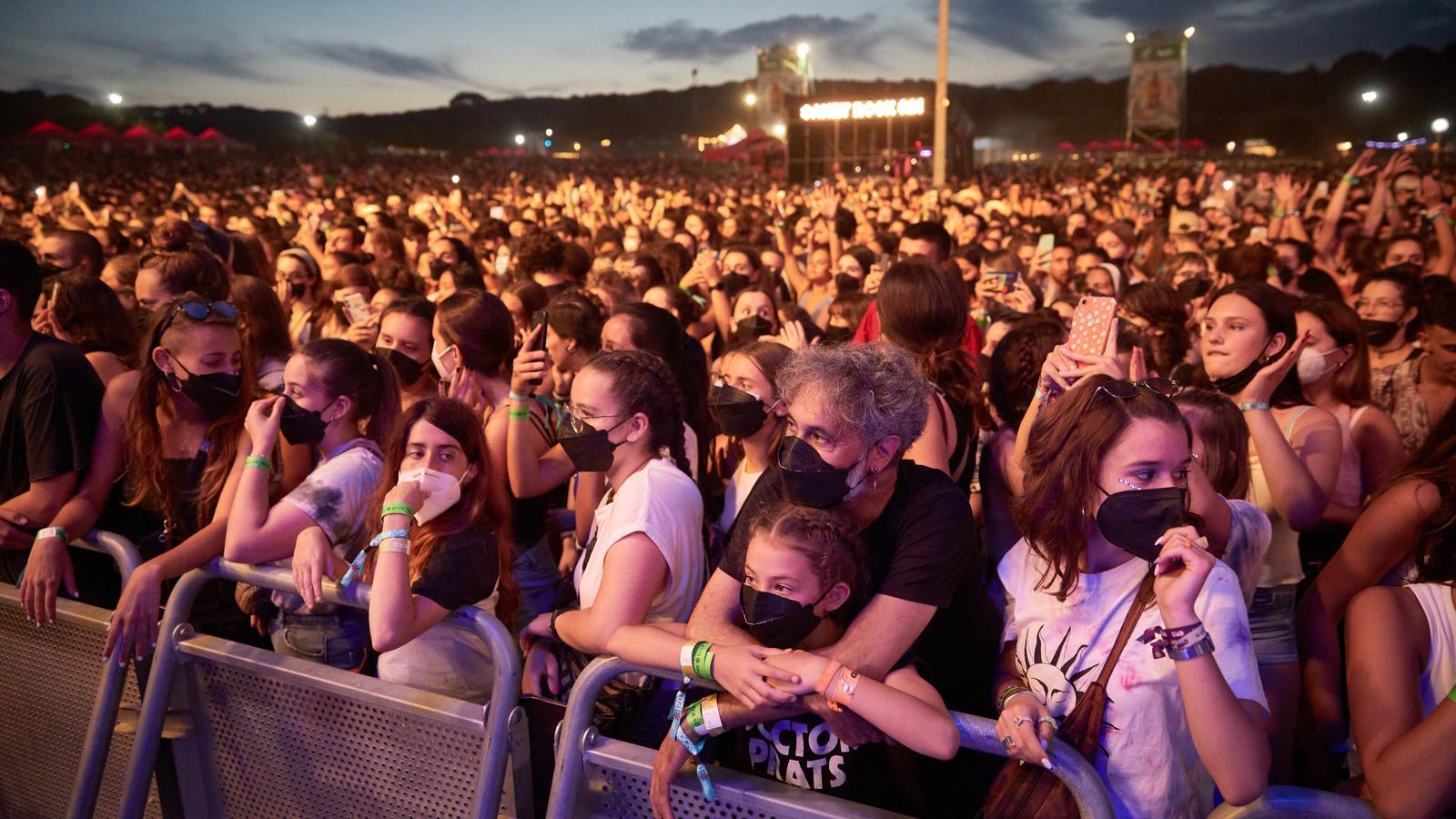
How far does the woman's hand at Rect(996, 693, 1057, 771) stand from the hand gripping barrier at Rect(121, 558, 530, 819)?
1086 millimetres

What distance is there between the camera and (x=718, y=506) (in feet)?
13.4

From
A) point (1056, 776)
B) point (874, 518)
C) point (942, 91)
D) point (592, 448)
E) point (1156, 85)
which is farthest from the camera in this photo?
point (1156, 85)

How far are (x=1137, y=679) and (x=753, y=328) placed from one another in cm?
347

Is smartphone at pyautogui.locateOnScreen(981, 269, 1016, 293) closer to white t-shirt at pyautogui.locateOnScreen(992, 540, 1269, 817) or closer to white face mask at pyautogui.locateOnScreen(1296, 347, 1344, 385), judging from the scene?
white face mask at pyautogui.locateOnScreen(1296, 347, 1344, 385)

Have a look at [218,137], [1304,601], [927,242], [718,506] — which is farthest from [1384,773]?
[218,137]

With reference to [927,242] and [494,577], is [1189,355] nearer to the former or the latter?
[927,242]

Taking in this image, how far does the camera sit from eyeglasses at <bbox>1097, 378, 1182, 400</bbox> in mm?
2107

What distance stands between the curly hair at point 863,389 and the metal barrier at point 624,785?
697 mm

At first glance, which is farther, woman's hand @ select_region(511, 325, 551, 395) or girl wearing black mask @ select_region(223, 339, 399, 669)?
woman's hand @ select_region(511, 325, 551, 395)

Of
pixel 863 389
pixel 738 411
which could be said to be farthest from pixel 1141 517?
pixel 738 411

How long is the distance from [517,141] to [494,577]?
11291cm

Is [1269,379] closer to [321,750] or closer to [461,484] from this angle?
[461,484]

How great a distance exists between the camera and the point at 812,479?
2.22 meters

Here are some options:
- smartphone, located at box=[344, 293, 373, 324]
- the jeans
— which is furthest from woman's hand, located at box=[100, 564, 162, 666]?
smartphone, located at box=[344, 293, 373, 324]
